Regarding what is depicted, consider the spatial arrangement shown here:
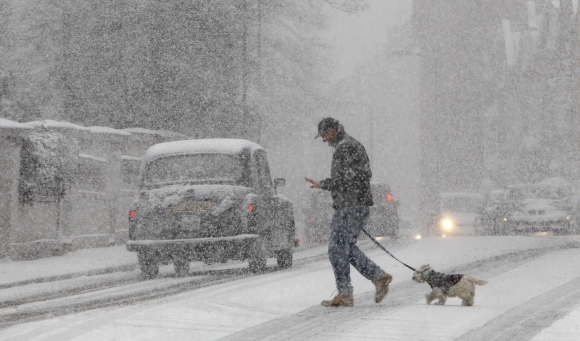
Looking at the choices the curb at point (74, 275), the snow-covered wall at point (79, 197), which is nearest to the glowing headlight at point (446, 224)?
the snow-covered wall at point (79, 197)

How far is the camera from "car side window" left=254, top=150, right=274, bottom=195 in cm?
1459

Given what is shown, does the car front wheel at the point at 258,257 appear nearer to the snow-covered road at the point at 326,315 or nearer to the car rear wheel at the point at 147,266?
the car rear wheel at the point at 147,266

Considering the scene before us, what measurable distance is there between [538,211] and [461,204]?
3.33 m

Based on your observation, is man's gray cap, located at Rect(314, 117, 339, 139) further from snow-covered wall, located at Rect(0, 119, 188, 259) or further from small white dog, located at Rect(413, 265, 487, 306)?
snow-covered wall, located at Rect(0, 119, 188, 259)

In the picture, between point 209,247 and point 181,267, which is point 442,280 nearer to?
point 209,247

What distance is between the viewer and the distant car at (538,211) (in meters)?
26.0

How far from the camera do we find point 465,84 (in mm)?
58688

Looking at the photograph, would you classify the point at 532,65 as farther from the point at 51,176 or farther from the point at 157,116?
the point at 51,176

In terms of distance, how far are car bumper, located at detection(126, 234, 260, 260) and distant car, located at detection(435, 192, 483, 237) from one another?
1544 cm

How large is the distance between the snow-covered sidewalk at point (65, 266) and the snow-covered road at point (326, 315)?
415 cm

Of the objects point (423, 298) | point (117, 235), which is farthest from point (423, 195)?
point (423, 298)

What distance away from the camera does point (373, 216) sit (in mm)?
24234

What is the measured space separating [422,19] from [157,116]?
125 feet

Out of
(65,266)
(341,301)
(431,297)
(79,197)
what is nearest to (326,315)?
(341,301)
